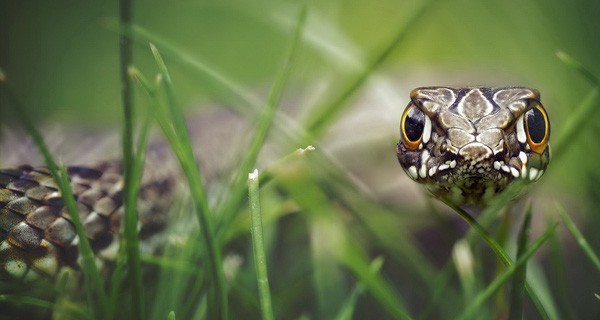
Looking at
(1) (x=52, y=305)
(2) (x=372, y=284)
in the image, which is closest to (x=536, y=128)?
(2) (x=372, y=284)

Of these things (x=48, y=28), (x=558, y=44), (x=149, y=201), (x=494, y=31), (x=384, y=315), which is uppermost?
(x=48, y=28)

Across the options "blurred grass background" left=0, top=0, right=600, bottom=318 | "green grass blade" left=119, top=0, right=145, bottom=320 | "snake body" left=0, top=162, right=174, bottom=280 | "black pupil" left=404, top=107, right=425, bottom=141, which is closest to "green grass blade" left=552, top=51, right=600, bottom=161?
"blurred grass background" left=0, top=0, right=600, bottom=318

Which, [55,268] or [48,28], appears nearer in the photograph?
[55,268]

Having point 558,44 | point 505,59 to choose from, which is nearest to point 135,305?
point 558,44

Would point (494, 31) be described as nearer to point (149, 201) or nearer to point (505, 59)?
point (505, 59)

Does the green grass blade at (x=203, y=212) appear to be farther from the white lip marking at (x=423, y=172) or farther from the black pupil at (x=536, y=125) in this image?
the black pupil at (x=536, y=125)

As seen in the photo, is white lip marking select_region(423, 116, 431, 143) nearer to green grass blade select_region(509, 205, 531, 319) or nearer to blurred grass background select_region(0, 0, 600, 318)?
green grass blade select_region(509, 205, 531, 319)
